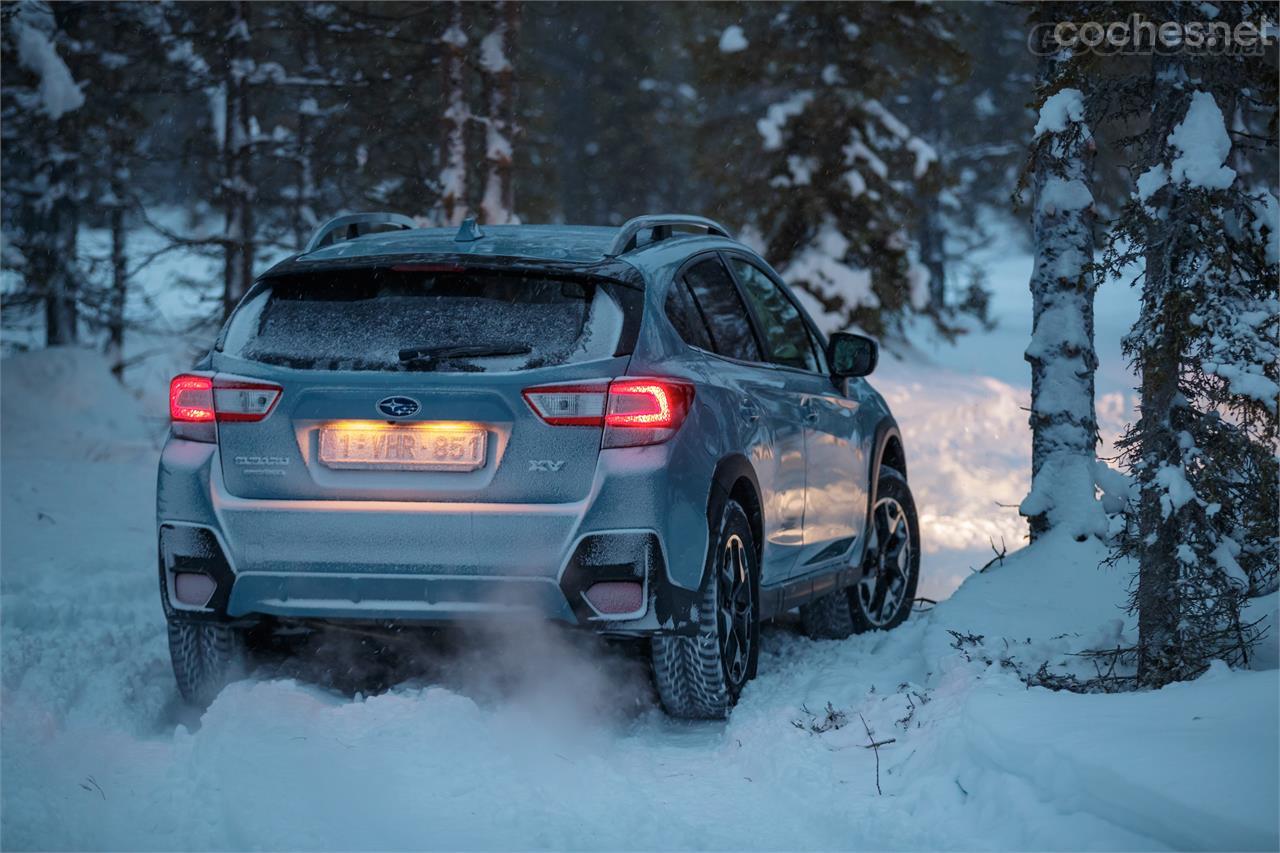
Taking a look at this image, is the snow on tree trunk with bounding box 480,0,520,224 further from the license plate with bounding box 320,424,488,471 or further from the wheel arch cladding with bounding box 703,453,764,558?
the license plate with bounding box 320,424,488,471

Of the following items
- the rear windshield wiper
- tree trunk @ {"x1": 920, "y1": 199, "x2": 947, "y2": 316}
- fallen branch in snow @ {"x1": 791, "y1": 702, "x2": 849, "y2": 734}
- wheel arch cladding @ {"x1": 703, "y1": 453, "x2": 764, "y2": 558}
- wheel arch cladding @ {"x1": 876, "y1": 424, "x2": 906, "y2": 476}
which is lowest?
tree trunk @ {"x1": 920, "y1": 199, "x2": 947, "y2": 316}

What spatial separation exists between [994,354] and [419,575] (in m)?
27.6

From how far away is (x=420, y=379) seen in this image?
5457mm

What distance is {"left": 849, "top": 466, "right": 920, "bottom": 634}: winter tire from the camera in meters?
8.39

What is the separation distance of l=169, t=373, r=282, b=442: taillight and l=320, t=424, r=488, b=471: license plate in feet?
1.17

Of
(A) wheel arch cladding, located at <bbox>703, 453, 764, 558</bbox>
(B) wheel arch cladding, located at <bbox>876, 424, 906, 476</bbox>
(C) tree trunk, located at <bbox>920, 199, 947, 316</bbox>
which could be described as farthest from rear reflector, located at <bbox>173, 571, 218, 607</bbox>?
(C) tree trunk, located at <bbox>920, 199, 947, 316</bbox>

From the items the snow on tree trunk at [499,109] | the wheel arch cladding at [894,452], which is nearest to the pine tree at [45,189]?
the snow on tree trunk at [499,109]

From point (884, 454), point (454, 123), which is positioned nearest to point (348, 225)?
point (884, 454)

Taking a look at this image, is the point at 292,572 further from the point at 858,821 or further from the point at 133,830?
the point at 858,821

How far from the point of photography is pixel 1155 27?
5.97m

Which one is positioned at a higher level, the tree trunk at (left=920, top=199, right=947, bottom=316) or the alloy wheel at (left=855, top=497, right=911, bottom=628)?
the alloy wheel at (left=855, top=497, right=911, bottom=628)

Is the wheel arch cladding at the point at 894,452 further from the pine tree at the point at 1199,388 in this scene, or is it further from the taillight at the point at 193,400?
the taillight at the point at 193,400

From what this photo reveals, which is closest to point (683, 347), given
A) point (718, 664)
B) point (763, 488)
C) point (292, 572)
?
point (763, 488)

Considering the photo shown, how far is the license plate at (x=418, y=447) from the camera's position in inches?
213
